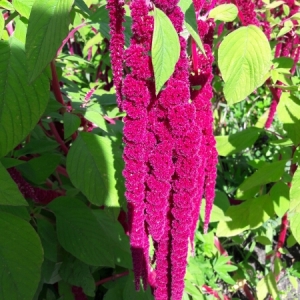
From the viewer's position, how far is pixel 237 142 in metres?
1.34

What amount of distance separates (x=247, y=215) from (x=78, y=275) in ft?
2.30

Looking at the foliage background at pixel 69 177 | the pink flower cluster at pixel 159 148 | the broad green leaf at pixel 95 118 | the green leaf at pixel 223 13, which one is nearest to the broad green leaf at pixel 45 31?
the foliage background at pixel 69 177

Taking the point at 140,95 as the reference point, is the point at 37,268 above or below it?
below

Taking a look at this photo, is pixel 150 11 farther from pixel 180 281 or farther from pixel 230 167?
pixel 230 167

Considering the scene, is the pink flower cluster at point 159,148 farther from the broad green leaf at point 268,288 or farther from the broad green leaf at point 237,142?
the broad green leaf at point 268,288

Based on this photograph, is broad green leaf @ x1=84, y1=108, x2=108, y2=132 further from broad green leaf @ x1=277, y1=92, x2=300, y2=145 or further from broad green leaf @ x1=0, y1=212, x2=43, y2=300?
broad green leaf @ x1=277, y1=92, x2=300, y2=145

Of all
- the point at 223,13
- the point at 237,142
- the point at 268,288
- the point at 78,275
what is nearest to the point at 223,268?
the point at 268,288

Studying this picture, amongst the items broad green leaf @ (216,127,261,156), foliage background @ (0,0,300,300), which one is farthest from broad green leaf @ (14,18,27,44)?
broad green leaf @ (216,127,261,156)

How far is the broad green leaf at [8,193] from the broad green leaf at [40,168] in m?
0.40

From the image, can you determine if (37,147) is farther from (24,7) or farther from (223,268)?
(223,268)

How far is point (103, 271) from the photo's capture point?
5.54 feet

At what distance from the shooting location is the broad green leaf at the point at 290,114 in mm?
1135

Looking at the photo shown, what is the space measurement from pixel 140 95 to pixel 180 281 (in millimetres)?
376

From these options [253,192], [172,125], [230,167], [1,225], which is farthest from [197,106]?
[230,167]
